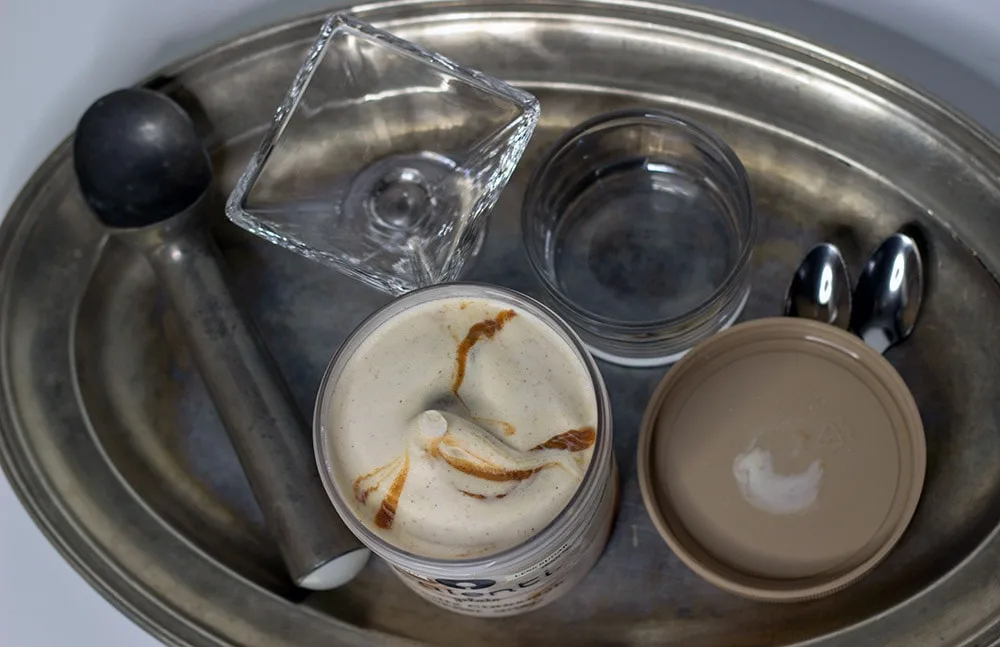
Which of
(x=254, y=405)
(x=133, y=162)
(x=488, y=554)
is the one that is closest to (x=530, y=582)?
(x=488, y=554)

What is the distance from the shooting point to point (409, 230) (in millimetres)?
615

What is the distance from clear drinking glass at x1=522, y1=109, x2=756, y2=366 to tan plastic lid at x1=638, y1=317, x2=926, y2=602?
4cm

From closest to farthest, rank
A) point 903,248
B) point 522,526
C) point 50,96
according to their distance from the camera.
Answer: point 522,526
point 903,248
point 50,96

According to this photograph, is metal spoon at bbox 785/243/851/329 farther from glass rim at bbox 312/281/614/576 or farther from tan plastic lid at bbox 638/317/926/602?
glass rim at bbox 312/281/614/576

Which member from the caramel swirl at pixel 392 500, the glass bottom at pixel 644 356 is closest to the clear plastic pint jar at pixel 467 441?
the caramel swirl at pixel 392 500

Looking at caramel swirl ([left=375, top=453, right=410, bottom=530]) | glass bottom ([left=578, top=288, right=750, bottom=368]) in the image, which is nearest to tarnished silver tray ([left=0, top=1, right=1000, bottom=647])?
glass bottom ([left=578, top=288, right=750, bottom=368])

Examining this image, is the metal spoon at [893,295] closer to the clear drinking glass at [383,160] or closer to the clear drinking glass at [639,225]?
the clear drinking glass at [639,225]

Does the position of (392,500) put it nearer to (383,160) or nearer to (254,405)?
(254,405)

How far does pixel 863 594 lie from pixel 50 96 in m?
0.61

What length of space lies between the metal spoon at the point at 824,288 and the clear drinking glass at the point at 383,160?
0.57ft

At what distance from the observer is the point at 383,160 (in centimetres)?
63

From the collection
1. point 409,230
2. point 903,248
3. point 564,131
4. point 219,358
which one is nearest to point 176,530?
point 219,358

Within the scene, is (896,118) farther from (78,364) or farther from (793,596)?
(78,364)

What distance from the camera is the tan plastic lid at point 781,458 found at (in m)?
0.51
